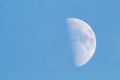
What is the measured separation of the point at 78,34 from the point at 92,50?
54 cm

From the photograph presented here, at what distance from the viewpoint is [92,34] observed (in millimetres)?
6195

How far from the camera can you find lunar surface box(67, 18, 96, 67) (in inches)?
231

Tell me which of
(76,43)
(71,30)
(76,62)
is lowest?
(76,62)

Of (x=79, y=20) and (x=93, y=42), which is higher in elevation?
(x=79, y=20)

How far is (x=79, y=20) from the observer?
6.24 meters

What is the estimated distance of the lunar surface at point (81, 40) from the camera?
588 cm

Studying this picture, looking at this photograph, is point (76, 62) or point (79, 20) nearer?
point (76, 62)

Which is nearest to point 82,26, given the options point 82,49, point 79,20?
point 79,20

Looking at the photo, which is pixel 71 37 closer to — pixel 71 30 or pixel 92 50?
pixel 71 30

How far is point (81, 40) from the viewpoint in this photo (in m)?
6.02

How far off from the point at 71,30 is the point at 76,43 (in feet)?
1.31

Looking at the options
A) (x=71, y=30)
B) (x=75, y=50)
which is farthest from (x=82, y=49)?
(x=71, y=30)

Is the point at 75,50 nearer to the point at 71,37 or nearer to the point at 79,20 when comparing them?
the point at 71,37

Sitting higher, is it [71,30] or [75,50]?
[71,30]
